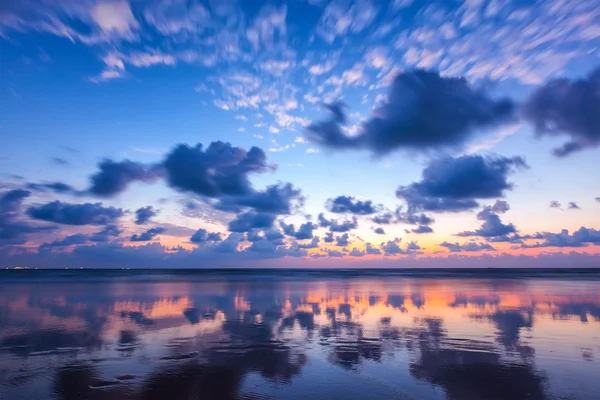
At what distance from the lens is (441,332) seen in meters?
17.0

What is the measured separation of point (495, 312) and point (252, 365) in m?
18.3

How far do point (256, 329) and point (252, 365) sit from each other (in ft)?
20.6

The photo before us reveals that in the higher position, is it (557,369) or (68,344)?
(68,344)

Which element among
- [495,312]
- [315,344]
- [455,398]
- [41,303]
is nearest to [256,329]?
[315,344]

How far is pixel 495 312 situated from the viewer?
23.6 m

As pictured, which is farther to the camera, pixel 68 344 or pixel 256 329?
pixel 256 329

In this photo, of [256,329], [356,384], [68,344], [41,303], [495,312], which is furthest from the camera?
[41,303]

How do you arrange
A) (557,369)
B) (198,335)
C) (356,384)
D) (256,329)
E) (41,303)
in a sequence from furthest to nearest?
(41,303), (256,329), (198,335), (557,369), (356,384)

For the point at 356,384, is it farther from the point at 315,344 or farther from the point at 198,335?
the point at 198,335

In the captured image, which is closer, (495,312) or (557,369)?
(557,369)

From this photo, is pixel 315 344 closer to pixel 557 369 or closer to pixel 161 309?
pixel 557 369

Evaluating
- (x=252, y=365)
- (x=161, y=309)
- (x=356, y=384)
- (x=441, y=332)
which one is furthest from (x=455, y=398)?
(x=161, y=309)

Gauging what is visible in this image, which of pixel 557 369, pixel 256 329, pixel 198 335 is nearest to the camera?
pixel 557 369

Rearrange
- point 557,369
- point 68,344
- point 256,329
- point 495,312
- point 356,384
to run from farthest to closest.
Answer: point 495,312
point 256,329
point 68,344
point 557,369
point 356,384
